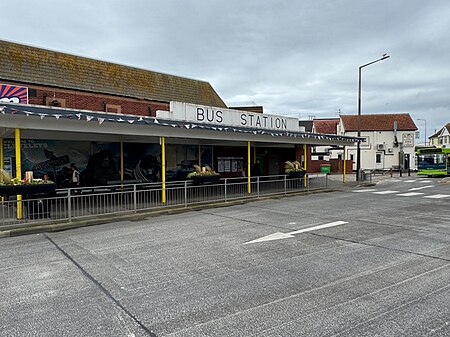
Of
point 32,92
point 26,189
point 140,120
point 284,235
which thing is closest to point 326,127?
point 32,92

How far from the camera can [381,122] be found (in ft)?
159

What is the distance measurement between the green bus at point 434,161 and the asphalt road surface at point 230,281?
83.3 feet

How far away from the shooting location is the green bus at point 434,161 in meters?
29.8

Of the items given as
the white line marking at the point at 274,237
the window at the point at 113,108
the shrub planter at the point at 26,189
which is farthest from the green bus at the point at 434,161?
the shrub planter at the point at 26,189

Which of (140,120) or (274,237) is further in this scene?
(140,120)

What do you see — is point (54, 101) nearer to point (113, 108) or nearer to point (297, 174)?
point (113, 108)

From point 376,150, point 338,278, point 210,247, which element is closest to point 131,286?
point 210,247

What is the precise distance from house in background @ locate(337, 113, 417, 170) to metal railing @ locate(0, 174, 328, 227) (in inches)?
1342

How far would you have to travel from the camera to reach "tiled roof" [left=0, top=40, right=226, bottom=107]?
17531 mm

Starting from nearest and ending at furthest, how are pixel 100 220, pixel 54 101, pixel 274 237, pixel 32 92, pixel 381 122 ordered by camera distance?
pixel 274 237 < pixel 100 220 < pixel 32 92 < pixel 54 101 < pixel 381 122

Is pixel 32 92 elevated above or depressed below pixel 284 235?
above

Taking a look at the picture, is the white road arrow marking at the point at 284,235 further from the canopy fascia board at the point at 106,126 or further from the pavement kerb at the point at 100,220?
the canopy fascia board at the point at 106,126

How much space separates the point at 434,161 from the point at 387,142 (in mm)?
17717

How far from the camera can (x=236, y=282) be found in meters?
4.79
